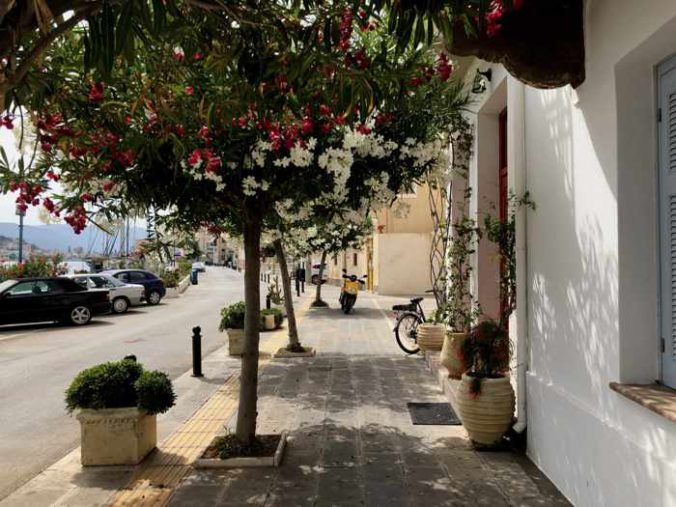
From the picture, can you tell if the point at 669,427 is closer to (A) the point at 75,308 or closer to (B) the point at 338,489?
(B) the point at 338,489

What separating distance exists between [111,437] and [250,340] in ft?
4.76

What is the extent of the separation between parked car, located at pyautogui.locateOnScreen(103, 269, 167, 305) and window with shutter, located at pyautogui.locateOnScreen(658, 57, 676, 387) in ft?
75.0

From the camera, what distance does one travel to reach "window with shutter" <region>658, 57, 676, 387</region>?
3273 millimetres

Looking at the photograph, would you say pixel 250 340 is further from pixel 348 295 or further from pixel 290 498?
pixel 348 295

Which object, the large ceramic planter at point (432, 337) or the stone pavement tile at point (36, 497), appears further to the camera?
the large ceramic planter at point (432, 337)

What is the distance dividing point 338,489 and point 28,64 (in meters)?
3.55

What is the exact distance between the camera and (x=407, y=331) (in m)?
11.9

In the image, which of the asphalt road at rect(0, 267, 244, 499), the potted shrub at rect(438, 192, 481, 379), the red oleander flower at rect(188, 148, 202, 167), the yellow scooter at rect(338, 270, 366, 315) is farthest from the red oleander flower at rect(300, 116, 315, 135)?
the yellow scooter at rect(338, 270, 366, 315)

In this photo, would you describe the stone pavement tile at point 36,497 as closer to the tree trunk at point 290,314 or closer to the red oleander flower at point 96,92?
the red oleander flower at point 96,92

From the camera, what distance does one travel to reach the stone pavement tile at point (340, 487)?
436 cm

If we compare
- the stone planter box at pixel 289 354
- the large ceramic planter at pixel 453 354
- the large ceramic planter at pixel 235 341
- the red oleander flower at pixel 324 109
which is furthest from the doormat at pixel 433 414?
the large ceramic planter at pixel 235 341

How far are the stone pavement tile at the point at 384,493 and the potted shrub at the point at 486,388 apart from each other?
3.39ft

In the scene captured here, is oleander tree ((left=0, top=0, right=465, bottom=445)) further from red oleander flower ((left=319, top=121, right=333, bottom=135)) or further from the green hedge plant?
the green hedge plant

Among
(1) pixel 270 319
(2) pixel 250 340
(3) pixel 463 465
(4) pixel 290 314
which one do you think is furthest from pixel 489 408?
(1) pixel 270 319
